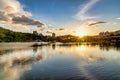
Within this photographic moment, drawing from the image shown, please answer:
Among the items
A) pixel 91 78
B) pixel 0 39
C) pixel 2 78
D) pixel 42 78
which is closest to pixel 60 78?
pixel 42 78

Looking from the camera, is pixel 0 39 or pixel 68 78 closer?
pixel 68 78

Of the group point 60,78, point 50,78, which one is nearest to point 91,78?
point 60,78

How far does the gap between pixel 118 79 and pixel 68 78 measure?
8604mm

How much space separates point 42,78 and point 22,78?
3.57 metres

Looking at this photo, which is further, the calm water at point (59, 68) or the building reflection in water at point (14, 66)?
the building reflection in water at point (14, 66)

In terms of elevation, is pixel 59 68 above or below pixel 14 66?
below

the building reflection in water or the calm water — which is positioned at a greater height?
the building reflection in water

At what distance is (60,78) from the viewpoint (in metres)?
27.7

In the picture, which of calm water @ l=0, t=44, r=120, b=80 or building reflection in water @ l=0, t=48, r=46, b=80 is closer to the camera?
calm water @ l=0, t=44, r=120, b=80

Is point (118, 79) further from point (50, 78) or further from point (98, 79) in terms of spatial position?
point (50, 78)

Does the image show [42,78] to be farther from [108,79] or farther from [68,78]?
[108,79]

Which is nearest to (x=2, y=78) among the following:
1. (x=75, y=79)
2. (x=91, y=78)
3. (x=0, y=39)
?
(x=75, y=79)

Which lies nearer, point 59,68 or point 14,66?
point 59,68

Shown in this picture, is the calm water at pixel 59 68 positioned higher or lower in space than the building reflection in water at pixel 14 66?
lower
